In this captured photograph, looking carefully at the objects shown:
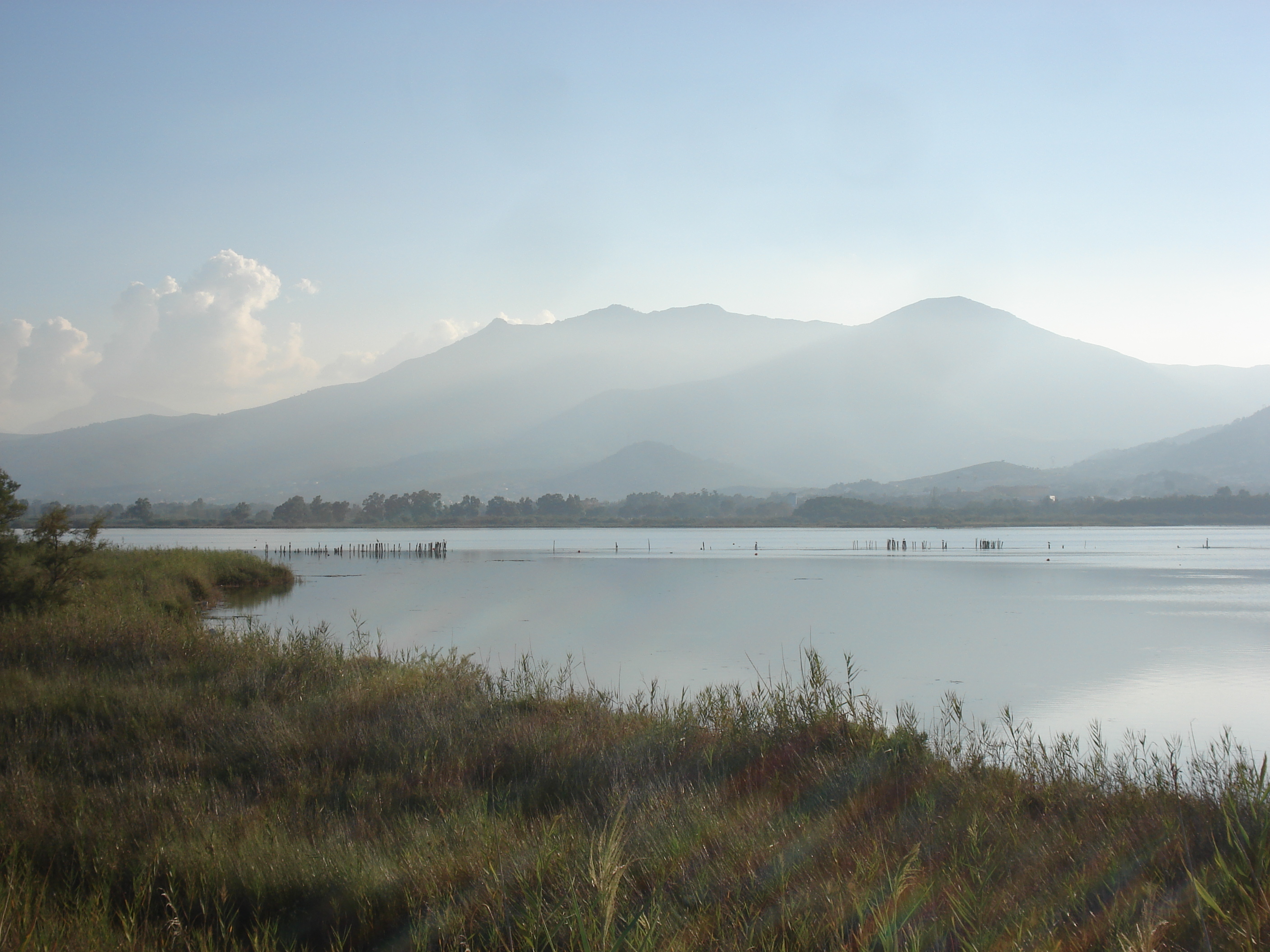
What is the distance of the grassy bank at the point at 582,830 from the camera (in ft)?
13.7

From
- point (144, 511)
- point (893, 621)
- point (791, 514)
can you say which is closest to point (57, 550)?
point (893, 621)

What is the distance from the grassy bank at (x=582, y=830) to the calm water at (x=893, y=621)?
5.71 meters

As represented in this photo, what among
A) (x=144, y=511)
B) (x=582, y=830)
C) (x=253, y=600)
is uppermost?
(x=144, y=511)

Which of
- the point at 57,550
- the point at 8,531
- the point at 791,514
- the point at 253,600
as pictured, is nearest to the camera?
the point at 8,531

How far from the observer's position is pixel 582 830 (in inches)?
222

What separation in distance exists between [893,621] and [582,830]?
2291cm

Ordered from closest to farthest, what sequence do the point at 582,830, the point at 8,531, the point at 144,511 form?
1. the point at 582,830
2. the point at 8,531
3. the point at 144,511

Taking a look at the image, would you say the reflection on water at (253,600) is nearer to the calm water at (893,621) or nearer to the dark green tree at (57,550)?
the calm water at (893,621)

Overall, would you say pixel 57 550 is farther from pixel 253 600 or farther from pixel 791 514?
pixel 791 514

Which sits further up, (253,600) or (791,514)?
(791,514)

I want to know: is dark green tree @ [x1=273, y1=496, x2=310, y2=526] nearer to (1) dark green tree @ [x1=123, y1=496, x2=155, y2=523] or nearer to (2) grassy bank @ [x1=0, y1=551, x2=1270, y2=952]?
(1) dark green tree @ [x1=123, y1=496, x2=155, y2=523]

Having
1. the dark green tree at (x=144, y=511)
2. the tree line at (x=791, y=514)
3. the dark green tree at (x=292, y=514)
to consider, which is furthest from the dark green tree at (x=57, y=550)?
the dark green tree at (x=292, y=514)

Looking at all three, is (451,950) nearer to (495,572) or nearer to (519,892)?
(519,892)

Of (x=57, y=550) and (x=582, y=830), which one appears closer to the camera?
(x=582, y=830)
